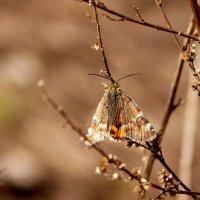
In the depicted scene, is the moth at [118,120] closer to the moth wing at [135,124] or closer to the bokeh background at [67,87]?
the moth wing at [135,124]

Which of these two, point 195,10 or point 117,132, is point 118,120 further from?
point 195,10

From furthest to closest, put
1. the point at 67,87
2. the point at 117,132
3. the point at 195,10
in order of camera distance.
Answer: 1. the point at 67,87
2. the point at 117,132
3. the point at 195,10

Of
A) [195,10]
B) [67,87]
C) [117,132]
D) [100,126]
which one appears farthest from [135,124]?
[67,87]

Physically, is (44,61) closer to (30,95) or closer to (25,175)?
(30,95)

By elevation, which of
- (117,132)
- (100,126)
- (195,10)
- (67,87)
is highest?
(67,87)

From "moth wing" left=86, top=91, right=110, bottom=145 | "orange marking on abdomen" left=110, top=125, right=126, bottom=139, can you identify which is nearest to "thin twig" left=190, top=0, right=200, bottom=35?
"orange marking on abdomen" left=110, top=125, right=126, bottom=139

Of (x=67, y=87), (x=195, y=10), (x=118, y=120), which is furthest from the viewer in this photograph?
(x=67, y=87)
